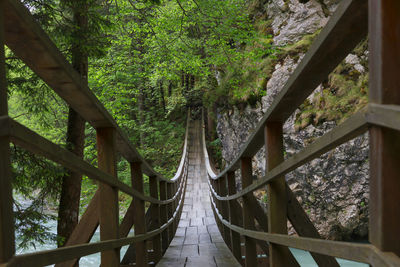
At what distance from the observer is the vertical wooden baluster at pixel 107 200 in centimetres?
193

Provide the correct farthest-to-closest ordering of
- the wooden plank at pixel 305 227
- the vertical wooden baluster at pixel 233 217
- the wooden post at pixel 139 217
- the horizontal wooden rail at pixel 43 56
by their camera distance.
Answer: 1. the vertical wooden baluster at pixel 233 217
2. the wooden post at pixel 139 217
3. the wooden plank at pixel 305 227
4. the horizontal wooden rail at pixel 43 56

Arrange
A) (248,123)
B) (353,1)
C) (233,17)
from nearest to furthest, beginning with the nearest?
(353,1), (233,17), (248,123)

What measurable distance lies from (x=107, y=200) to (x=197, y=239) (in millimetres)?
3986

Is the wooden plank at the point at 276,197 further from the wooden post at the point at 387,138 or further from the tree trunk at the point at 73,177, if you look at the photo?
the tree trunk at the point at 73,177

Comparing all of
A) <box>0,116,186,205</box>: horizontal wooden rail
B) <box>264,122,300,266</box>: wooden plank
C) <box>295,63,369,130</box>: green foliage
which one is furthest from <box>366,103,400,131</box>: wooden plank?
<box>295,63,369,130</box>: green foliage

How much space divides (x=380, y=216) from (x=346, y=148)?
300 inches

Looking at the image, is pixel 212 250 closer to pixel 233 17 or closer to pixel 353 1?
pixel 353 1

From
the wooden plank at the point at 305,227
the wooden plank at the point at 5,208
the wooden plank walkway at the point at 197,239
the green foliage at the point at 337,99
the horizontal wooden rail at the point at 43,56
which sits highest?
the green foliage at the point at 337,99

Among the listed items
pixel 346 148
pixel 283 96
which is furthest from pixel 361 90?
pixel 283 96

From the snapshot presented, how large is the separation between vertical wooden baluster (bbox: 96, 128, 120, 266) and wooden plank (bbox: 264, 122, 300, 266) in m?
0.84

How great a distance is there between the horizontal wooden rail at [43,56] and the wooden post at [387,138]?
886 millimetres

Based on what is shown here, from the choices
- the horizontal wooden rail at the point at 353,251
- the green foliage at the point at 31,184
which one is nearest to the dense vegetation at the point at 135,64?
the green foliage at the point at 31,184

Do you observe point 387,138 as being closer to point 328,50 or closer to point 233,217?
point 328,50

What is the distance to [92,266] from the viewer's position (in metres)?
8.09
